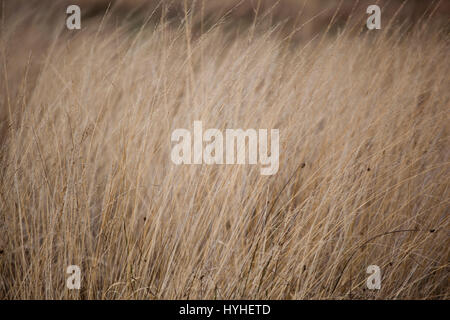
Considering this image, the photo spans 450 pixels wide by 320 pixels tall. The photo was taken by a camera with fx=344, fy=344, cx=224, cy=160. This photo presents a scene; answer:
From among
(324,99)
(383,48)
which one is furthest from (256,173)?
(383,48)

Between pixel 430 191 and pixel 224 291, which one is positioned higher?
pixel 430 191

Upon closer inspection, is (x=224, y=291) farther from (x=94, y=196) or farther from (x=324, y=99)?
(x=324, y=99)

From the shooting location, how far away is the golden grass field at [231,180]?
127 cm

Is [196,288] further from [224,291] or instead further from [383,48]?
[383,48]

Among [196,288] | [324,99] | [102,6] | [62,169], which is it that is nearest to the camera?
[196,288]

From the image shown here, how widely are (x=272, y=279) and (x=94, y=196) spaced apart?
856mm

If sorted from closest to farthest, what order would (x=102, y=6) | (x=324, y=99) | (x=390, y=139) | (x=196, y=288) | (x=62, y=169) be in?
(x=196, y=288)
(x=62, y=169)
(x=390, y=139)
(x=324, y=99)
(x=102, y=6)

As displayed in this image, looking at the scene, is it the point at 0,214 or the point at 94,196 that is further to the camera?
the point at 94,196

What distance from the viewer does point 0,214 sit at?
4.62 ft

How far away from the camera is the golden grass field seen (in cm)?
127

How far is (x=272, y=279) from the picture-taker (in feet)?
4.17

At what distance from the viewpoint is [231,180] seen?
1.34m

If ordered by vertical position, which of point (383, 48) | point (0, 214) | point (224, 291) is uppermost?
point (383, 48)

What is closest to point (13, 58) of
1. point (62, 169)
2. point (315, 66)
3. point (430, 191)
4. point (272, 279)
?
point (62, 169)
